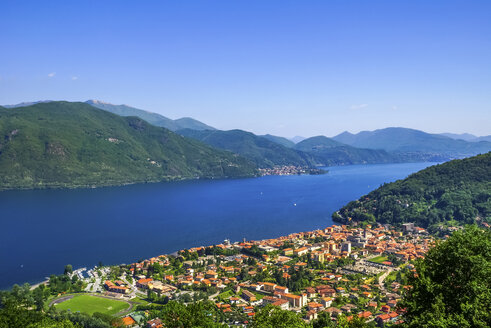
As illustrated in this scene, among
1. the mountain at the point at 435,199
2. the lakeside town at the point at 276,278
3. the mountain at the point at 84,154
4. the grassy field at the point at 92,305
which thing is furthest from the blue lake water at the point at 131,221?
the mountain at the point at 84,154

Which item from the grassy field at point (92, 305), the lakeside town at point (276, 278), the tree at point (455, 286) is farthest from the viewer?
the grassy field at point (92, 305)

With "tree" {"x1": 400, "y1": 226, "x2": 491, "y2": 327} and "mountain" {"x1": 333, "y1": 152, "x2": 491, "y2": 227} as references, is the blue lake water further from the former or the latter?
"tree" {"x1": 400, "y1": 226, "x2": 491, "y2": 327}

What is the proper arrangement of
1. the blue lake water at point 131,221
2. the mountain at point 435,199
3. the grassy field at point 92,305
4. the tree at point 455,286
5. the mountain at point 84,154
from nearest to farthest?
1. the tree at point 455,286
2. the grassy field at point 92,305
3. the blue lake water at point 131,221
4. the mountain at point 435,199
5. the mountain at point 84,154

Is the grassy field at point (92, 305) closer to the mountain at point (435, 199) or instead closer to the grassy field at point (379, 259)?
the grassy field at point (379, 259)

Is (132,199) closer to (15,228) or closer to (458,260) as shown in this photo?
(15,228)

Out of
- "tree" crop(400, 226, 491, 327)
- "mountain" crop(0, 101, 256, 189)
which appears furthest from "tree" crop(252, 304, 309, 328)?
"mountain" crop(0, 101, 256, 189)

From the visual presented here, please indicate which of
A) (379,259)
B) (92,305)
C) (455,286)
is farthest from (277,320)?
(379,259)

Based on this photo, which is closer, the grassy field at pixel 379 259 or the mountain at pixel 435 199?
the grassy field at pixel 379 259
